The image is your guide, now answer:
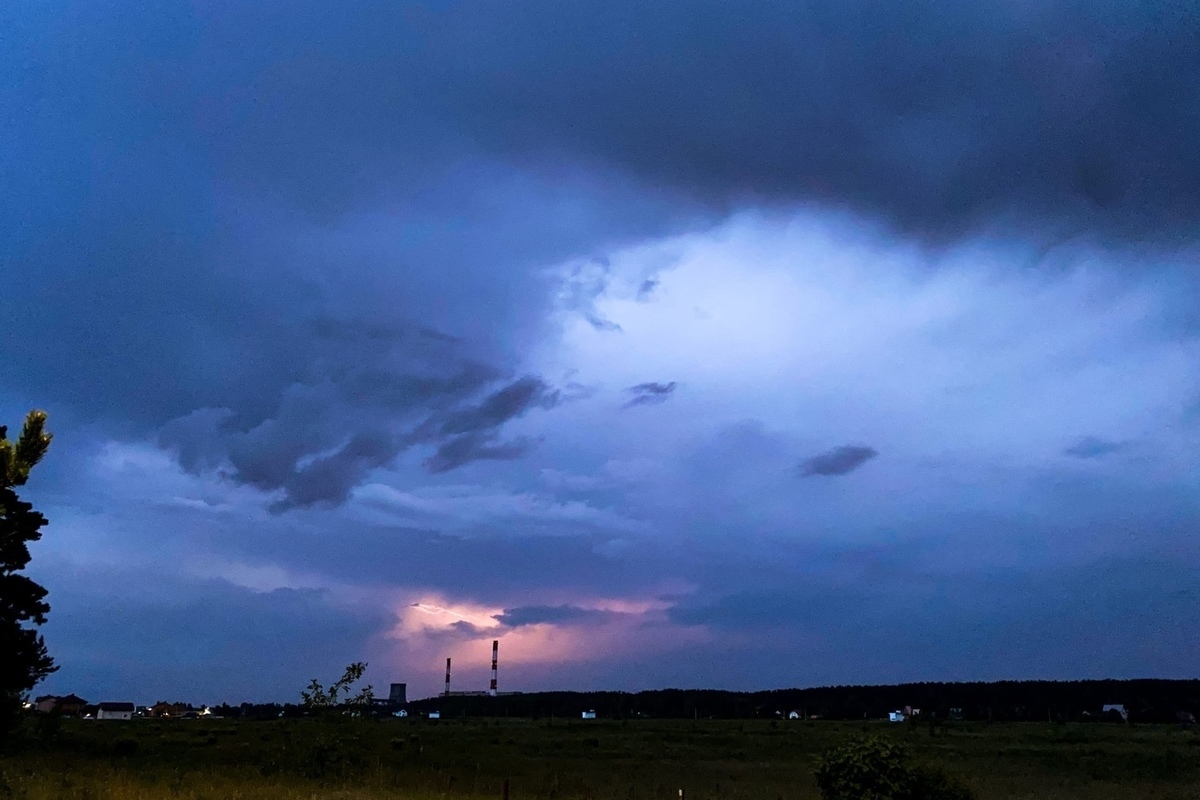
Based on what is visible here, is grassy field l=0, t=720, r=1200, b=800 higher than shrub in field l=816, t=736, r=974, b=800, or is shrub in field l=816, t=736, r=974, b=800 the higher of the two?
shrub in field l=816, t=736, r=974, b=800

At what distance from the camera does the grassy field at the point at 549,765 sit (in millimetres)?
25250

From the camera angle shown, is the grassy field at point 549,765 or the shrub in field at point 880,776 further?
the grassy field at point 549,765

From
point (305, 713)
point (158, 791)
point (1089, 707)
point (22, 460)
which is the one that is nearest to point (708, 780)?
point (305, 713)

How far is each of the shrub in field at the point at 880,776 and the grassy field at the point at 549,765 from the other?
2.49 feet

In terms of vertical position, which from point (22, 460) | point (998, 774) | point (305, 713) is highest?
point (22, 460)

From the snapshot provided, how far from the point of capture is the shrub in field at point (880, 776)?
19942mm

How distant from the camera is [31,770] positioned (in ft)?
85.5

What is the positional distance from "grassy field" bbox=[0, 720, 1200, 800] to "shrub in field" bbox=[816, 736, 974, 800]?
0.76 metres

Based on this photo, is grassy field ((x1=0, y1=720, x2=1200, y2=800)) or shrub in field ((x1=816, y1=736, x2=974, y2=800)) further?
grassy field ((x1=0, y1=720, x2=1200, y2=800))

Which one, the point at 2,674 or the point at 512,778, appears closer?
the point at 2,674

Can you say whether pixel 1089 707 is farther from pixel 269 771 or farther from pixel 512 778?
pixel 269 771

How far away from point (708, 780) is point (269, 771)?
88.9 ft

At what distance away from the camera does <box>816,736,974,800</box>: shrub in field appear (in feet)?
65.4

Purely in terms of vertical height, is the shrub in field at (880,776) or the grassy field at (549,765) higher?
the shrub in field at (880,776)
